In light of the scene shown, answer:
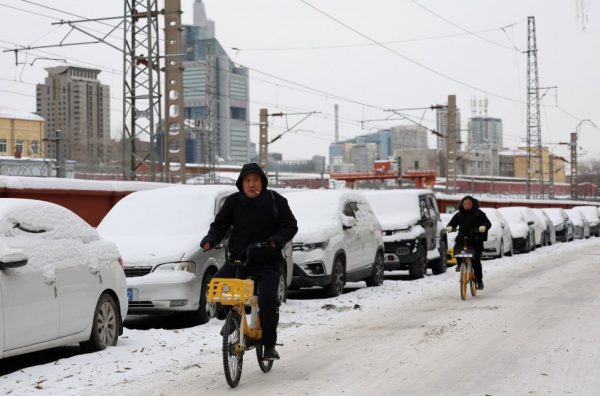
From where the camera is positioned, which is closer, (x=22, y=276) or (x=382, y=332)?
(x=22, y=276)

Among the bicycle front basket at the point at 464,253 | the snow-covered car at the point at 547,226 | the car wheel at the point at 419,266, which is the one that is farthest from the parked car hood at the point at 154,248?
the snow-covered car at the point at 547,226

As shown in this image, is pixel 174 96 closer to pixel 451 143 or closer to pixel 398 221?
pixel 398 221

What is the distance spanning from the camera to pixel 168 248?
37.9 feet

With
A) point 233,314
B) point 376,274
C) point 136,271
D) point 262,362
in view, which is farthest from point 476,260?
point 233,314

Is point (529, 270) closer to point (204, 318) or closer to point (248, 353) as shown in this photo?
point (204, 318)

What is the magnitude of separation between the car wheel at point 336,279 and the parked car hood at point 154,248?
12.3 ft

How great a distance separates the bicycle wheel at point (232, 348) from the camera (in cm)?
721

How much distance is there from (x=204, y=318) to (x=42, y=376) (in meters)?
3.89

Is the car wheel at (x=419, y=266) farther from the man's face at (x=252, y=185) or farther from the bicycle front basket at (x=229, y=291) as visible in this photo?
the bicycle front basket at (x=229, y=291)

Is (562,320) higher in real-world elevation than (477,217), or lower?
lower

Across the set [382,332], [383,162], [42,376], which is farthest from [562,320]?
[383,162]

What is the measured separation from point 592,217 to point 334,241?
35.3 m

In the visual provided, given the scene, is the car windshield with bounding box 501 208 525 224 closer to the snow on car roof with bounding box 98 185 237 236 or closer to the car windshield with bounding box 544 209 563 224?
the car windshield with bounding box 544 209 563 224

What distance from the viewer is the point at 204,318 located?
38.4 ft
